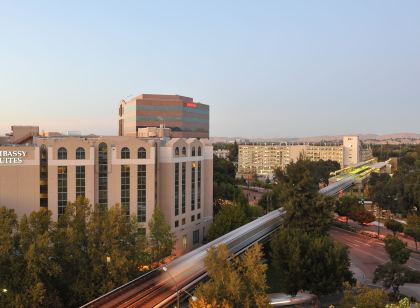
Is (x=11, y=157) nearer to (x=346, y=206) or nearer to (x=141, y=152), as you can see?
(x=141, y=152)

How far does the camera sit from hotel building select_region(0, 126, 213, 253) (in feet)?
175

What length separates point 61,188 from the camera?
181 feet

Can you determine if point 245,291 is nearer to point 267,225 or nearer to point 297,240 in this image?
point 297,240

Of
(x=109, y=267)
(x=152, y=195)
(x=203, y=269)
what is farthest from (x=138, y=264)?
(x=152, y=195)

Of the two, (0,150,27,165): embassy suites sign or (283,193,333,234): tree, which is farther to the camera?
(283,193,333,234): tree

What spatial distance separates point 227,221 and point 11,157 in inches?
1288

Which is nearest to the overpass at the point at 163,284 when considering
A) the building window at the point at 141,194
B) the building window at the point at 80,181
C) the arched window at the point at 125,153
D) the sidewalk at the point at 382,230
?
the building window at the point at 141,194

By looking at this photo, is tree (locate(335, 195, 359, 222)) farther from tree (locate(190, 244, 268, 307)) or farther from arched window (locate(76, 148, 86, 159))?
tree (locate(190, 244, 268, 307))

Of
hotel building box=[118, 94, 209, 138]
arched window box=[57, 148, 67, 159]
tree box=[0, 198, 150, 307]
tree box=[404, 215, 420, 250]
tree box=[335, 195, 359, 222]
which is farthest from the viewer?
hotel building box=[118, 94, 209, 138]

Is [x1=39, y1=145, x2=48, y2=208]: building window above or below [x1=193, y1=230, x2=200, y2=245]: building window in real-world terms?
above

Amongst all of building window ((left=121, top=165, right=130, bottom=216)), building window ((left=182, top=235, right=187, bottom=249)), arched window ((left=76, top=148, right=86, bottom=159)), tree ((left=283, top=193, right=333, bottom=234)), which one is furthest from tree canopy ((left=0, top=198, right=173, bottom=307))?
tree ((left=283, top=193, right=333, bottom=234))

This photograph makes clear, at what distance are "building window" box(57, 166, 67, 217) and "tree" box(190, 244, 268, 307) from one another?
31.0m

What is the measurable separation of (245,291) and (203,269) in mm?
9089

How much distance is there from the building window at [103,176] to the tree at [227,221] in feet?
58.6
